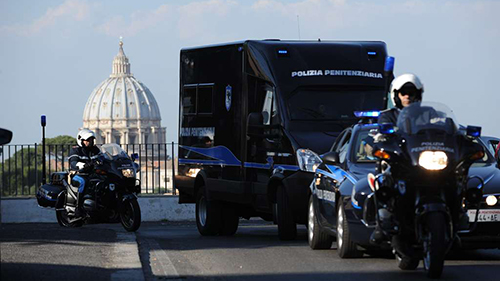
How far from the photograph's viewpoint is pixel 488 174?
12.3m

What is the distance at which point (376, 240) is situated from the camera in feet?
33.0

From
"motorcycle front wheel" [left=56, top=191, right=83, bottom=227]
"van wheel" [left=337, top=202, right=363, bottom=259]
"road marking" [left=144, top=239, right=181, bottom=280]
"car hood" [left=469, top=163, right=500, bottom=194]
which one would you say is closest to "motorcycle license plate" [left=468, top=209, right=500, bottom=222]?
"car hood" [left=469, top=163, right=500, bottom=194]

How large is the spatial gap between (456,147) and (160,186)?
2360cm

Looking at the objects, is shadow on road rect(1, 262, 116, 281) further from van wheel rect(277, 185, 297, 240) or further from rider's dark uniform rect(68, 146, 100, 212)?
rider's dark uniform rect(68, 146, 100, 212)

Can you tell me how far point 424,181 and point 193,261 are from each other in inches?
138

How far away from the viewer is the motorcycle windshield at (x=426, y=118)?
31.4 ft

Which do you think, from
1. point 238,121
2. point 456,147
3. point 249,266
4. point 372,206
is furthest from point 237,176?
point 456,147

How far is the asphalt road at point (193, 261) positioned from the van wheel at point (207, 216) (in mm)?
2273

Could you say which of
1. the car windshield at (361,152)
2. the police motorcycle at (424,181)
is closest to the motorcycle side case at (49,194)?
the car windshield at (361,152)

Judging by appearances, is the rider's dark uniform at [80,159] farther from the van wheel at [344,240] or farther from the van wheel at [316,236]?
the van wheel at [344,240]

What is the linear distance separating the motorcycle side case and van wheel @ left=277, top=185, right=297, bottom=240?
17.1 feet

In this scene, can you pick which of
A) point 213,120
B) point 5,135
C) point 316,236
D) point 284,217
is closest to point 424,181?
point 5,135

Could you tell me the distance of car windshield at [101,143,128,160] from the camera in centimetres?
1841

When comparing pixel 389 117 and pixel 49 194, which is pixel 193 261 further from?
pixel 49 194
